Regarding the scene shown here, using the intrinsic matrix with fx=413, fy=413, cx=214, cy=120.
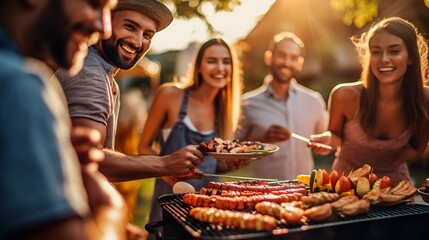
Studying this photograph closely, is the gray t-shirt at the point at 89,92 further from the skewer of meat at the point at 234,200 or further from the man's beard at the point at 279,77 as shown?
the man's beard at the point at 279,77

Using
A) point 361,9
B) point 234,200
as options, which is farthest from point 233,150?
point 361,9

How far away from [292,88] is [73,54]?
4.63 m

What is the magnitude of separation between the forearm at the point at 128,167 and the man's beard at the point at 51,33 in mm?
1422

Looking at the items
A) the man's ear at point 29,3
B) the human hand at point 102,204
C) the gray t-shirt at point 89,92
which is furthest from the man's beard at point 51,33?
the gray t-shirt at point 89,92

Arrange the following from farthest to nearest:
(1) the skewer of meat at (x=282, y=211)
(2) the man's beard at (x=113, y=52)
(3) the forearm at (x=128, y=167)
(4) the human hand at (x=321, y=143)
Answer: (4) the human hand at (x=321, y=143), (2) the man's beard at (x=113, y=52), (3) the forearm at (x=128, y=167), (1) the skewer of meat at (x=282, y=211)

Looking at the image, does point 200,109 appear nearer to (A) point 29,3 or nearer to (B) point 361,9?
(B) point 361,9

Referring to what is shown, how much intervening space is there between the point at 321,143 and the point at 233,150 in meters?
1.00

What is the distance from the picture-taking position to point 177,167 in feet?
9.73

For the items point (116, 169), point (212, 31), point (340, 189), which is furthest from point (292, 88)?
point (116, 169)

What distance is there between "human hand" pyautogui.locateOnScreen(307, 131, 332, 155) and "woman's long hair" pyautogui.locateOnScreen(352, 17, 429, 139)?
0.34 metres

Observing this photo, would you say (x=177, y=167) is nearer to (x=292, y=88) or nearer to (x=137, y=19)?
(x=137, y=19)

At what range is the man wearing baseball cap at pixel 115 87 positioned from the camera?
2.49 m

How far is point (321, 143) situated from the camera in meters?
3.86

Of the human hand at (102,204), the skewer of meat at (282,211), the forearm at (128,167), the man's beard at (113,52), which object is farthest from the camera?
the man's beard at (113,52)
